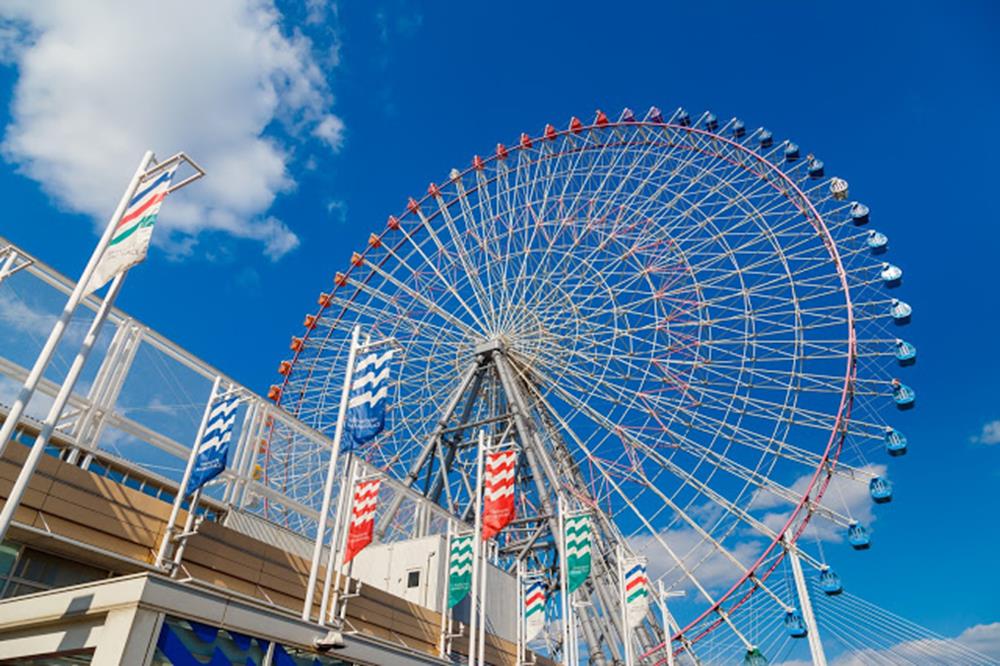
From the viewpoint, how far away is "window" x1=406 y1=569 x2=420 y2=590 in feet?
70.7

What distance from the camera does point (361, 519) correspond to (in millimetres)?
16047

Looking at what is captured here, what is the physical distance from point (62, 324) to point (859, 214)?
28857 millimetres

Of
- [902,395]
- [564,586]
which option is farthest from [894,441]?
[564,586]

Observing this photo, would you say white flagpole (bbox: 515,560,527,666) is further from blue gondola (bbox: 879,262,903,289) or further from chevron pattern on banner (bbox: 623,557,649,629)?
blue gondola (bbox: 879,262,903,289)

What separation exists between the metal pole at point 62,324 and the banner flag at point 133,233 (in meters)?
0.08

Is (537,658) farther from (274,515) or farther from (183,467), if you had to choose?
(183,467)

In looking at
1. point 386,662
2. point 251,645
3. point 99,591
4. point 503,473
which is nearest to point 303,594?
point 503,473

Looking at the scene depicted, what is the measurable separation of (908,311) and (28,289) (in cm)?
2772

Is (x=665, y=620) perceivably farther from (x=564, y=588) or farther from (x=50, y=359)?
(x=50, y=359)

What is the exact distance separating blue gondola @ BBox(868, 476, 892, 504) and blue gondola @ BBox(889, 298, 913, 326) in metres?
5.92

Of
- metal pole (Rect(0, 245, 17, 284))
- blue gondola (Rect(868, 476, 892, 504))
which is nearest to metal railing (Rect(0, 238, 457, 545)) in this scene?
metal pole (Rect(0, 245, 17, 284))

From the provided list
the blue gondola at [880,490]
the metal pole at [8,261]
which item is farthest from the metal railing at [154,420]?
the blue gondola at [880,490]

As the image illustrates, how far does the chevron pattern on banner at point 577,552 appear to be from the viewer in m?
18.8

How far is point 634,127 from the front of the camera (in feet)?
111
